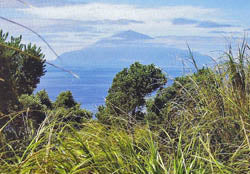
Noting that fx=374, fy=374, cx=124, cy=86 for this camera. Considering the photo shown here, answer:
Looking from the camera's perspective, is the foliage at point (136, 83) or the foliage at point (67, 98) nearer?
Answer: the foliage at point (136, 83)

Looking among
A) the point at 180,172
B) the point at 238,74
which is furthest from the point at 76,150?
the point at 238,74

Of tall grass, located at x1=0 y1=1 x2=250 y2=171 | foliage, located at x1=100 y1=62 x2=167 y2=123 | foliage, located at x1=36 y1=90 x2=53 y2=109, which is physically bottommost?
foliage, located at x1=36 y1=90 x2=53 y2=109

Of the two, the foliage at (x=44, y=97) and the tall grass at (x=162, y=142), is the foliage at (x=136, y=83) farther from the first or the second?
the tall grass at (x=162, y=142)

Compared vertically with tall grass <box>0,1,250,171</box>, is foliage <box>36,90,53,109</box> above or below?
below

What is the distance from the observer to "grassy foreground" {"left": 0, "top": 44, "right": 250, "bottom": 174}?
1.69 metres

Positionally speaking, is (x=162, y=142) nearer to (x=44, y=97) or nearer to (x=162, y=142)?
(x=162, y=142)

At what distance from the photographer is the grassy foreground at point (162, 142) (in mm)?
1688

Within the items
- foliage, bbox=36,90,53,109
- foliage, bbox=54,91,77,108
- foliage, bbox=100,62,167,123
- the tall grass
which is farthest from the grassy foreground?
foliage, bbox=36,90,53,109

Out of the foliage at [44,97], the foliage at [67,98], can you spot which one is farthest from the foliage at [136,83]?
the foliage at [44,97]

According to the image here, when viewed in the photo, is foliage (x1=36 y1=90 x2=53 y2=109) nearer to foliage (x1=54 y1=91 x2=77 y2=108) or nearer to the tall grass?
foliage (x1=54 y1=91 x2=77 y2=108)

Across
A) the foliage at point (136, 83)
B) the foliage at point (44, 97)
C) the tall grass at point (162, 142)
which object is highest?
the tall grass at point (162, 142)

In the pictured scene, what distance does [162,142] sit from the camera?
8.94 ft

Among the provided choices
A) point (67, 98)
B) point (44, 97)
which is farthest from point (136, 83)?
point (44, 97)

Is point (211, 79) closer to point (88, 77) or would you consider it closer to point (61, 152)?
point (61, 152)
